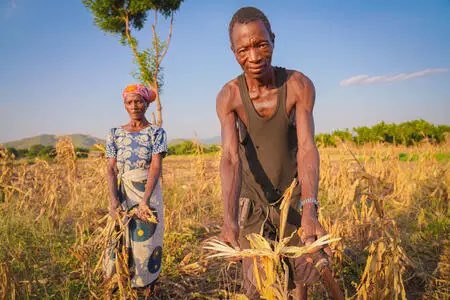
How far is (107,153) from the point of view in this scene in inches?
110

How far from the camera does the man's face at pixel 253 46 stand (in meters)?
1.61

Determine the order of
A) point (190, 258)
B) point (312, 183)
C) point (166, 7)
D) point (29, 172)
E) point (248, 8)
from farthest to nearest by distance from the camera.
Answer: point (166, 7) → point (29, 172) → point (190, 258) → point (248, 8) → point (312, 183)

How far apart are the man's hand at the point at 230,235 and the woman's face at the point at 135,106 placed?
5.35 ft

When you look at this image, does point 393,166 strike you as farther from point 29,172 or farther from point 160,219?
point 29,172

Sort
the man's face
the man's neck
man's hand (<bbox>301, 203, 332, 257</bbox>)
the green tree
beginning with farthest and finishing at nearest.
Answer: the green tree < the man's neck < the man's face < man's hand (<bbox>301, 203, 332, 257</bbox>)

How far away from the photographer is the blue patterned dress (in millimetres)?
2693

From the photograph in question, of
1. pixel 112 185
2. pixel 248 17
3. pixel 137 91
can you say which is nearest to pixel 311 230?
pixel 248 17

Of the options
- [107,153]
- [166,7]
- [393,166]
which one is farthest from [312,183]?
[166,7]

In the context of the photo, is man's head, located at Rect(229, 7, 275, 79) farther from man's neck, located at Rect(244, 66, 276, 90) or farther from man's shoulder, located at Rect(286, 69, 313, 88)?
man's shoulder, located at Rect(286, 69, 313, 88)

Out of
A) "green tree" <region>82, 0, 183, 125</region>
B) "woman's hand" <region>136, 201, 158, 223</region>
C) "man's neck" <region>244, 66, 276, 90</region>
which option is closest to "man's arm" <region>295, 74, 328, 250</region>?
"man's neck" <region>244, 66, 276, 90</region>

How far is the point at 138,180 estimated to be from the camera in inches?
108

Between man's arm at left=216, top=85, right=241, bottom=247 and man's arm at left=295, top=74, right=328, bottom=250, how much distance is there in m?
0.29

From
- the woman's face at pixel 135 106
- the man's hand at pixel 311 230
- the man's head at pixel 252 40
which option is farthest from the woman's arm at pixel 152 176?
the man's hand at pixel 311 230

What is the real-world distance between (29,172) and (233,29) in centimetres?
452
